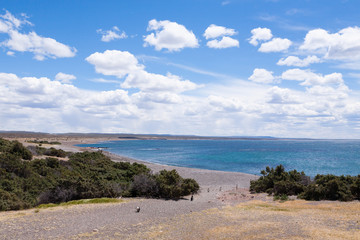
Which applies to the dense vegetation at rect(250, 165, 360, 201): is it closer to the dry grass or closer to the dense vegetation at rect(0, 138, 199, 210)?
the dry grass

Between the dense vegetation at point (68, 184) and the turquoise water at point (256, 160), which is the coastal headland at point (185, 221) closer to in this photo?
the dense vegetation at point (68, 184)

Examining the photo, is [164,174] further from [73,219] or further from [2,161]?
[2,161]

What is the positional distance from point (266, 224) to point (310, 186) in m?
12.4

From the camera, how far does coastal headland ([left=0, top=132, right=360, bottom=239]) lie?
15.1 metres

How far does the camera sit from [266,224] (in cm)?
1703

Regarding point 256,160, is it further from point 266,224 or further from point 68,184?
point 266,224

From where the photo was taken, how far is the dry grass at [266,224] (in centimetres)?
1495

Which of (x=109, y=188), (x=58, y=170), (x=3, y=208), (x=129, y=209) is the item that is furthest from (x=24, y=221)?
(x=58, y=170)

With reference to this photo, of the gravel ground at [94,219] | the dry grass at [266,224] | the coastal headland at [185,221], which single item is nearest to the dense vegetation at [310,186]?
the coastal headland at [185,221]

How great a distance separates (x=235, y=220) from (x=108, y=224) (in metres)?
7.83

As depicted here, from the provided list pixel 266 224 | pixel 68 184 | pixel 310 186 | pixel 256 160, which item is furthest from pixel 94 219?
pixel 256 160

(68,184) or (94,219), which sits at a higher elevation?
(68,184)

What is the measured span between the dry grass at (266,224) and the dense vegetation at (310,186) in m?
3.18

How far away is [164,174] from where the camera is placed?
2948cm
